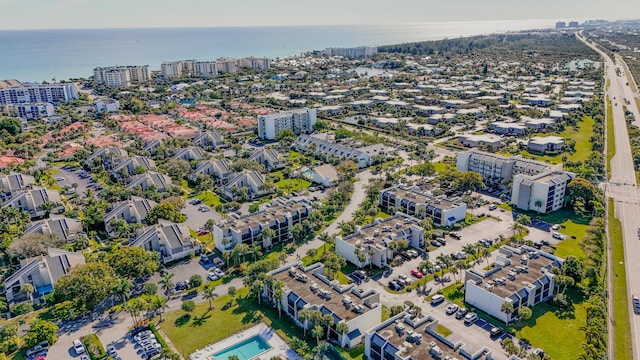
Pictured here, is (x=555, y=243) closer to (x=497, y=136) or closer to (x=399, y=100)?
(x=497, y=136)

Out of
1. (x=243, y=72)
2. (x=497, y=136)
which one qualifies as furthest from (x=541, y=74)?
(x=243, y=72)

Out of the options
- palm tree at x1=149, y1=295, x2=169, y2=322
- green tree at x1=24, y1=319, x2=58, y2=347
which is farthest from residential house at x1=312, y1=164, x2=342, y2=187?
green tree at x1=24, y1=319, x2=58, y2=347

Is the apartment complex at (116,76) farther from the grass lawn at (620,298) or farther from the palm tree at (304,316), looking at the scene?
the grass lawn at (620,298)

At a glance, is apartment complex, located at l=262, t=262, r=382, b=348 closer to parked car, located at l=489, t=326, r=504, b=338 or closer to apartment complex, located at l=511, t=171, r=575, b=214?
parked car, located at l=489, t=326, r=504, b=338

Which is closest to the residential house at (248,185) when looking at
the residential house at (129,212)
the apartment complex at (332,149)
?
the residential house at (129,212)

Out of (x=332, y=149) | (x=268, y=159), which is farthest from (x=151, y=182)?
(x=332, y=149)

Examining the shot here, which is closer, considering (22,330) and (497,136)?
(22,330)
